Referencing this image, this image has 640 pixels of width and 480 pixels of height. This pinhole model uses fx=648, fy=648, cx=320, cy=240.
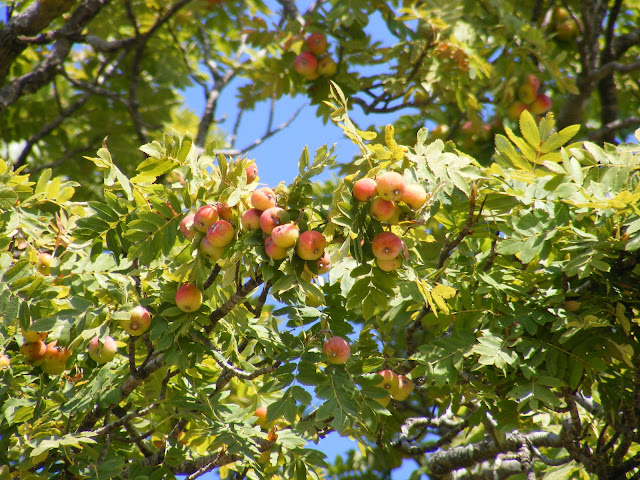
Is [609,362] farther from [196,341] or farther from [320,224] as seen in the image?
[196,341]

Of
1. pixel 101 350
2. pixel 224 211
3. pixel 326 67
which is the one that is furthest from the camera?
pixel 326 67

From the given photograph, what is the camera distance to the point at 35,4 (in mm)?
4598

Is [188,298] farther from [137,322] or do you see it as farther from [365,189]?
[365,189]

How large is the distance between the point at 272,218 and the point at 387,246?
37 cm

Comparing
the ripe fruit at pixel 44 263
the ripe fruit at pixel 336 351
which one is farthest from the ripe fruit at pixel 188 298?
the ripe fruit at pixel 44 263

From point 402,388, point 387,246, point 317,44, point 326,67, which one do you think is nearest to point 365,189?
point 387,246

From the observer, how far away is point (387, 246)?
6.58ft

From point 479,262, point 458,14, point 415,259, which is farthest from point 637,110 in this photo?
point 415,259

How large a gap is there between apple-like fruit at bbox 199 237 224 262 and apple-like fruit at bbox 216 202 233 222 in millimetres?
103

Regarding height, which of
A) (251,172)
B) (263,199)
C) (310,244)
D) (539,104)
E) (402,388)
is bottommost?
(402,388)

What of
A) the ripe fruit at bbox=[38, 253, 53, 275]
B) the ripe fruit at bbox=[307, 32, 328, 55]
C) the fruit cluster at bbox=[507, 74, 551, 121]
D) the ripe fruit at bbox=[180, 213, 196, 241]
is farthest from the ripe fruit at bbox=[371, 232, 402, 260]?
the fruit cluster at bbox=[507, 74, 551, 121]

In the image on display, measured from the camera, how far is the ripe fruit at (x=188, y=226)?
Result: 2.22m

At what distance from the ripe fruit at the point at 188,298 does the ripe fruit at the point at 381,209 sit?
0.68 meters

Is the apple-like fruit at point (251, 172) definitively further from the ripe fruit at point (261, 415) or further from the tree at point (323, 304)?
the ripe fruit at point (261, 415)
